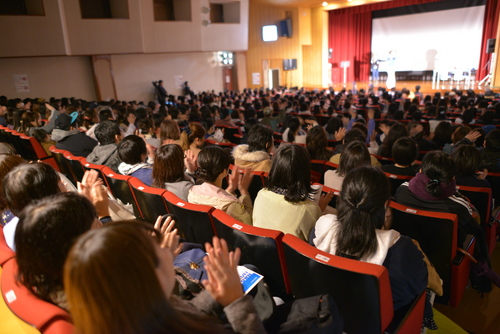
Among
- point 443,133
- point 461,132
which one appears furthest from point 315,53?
point 461,132

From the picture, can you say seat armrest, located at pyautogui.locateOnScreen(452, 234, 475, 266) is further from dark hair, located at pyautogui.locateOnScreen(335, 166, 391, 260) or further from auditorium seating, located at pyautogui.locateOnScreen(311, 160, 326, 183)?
auditorium seating, located at pyautogui.locateOnScreen(311, 160, 326, 183)

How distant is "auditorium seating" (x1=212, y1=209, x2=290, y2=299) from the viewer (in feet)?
5.95

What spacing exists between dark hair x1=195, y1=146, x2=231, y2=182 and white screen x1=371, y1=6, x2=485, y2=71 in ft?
55.5

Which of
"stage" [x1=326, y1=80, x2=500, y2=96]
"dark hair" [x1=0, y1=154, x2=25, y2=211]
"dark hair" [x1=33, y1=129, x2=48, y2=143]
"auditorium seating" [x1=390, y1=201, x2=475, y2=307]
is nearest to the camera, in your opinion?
"auditorium seating" [x1=390, y1=201, x2=475, y2=307]

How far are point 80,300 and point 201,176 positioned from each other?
70.9 inches

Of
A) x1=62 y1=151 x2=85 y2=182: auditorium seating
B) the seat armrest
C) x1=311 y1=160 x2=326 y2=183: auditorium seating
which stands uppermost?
x1=62 y1=151 x2=85 y2=182: auditorium seating

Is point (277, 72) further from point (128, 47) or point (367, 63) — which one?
point (128, 47)

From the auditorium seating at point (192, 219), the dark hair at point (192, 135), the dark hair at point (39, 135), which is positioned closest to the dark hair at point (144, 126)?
the dark hair at point (192, 135)

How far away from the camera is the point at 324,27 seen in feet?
62.5

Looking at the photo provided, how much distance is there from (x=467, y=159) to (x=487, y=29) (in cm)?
1564

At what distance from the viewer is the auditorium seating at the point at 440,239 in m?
2.06

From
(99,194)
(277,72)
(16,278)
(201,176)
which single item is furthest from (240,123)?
(277,72)

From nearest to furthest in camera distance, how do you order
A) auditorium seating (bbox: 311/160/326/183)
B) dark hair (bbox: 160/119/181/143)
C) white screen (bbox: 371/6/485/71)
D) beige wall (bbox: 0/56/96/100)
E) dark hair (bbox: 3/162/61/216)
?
dark hair (bbox: 3/162/61/216), auditorium seating (bbox: 311/160/326/183), dark hair (bbox: 160/119/181/143), beige wall (bbox: 0/56/96/100), white screen (bbox: 371/6/485/71)

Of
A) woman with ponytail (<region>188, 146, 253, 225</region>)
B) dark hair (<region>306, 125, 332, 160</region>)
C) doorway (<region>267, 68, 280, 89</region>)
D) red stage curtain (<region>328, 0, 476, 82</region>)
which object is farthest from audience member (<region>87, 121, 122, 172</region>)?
red stage curtain (<region>328, 0, 476, 82</region>)
